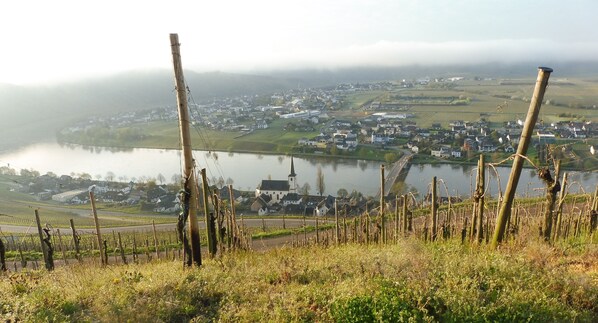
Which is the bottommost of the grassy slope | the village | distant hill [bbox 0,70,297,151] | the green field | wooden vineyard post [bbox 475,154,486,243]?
the green field

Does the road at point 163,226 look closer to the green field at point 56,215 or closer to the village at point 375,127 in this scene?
the green field at point 56,215

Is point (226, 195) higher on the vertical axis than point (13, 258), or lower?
lower

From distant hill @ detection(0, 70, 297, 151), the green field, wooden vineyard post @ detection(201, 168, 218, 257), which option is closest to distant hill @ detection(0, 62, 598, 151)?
distant hill @ detection(0, 70, 297, 151)

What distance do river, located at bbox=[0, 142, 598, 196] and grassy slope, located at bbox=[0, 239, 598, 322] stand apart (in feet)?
94.5

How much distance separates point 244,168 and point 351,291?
51.8 meters

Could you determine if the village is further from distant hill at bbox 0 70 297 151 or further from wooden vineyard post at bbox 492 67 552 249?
wooden vineyard post at bbox 492 67 552 249

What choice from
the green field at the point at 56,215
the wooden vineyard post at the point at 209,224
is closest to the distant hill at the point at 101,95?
the green field at the point at 56,215

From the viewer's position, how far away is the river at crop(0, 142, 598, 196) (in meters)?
42.1

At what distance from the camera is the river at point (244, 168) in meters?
42.1

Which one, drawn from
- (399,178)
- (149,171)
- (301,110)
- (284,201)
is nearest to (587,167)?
(399,178)

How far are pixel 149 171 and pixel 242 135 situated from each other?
20.7 m

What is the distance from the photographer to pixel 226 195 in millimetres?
43188

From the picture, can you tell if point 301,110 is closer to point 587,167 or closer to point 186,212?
point 587,167

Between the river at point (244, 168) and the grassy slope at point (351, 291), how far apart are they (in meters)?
28.8
